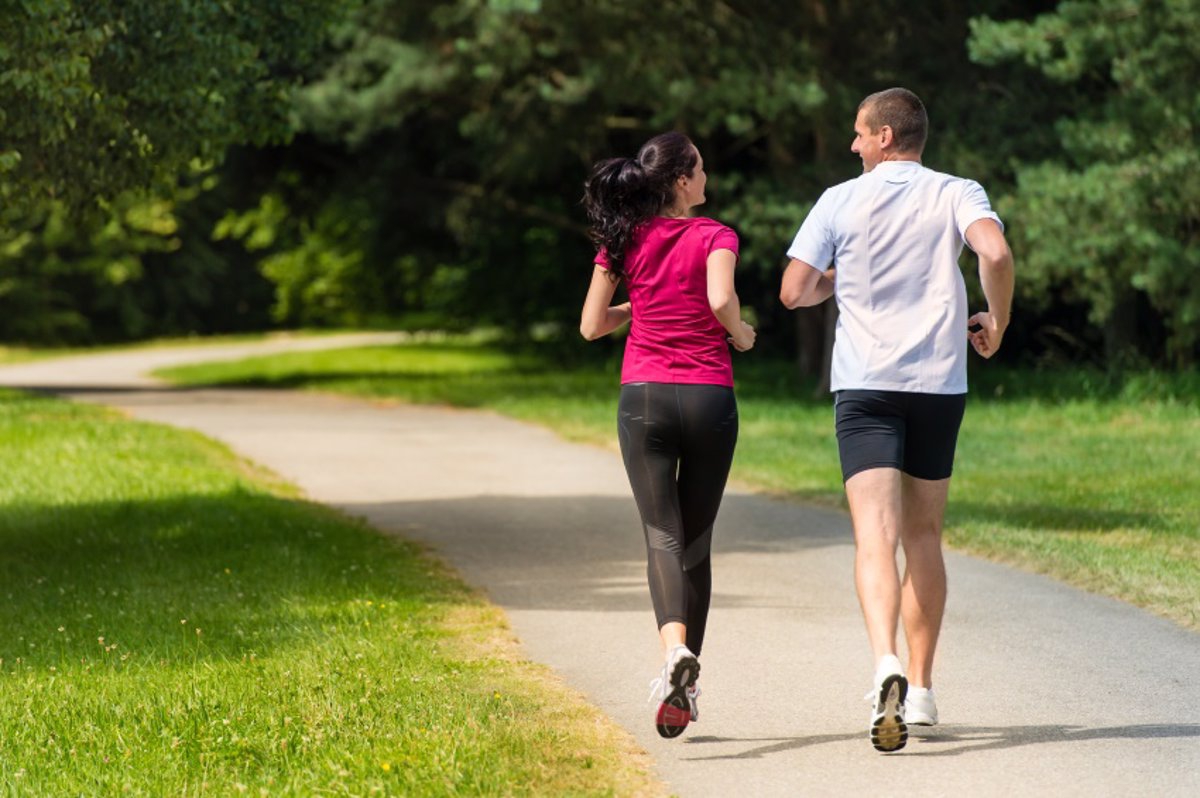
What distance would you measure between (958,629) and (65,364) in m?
32.5

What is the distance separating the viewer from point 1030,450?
51.2 feet

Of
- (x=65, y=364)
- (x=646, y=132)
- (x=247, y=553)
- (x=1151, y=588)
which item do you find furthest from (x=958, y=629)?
(x=65, y=364)

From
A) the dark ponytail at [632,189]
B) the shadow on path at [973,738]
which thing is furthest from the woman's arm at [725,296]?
the shadow on path at [973,738]

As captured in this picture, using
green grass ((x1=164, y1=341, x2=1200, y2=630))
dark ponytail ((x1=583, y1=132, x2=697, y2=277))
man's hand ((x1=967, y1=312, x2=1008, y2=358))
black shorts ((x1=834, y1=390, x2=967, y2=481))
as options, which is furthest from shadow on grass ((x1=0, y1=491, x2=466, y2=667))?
green grass ((x1=164, y1=341, x2=1200, y2=630))

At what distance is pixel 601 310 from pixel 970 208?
1.22 meters

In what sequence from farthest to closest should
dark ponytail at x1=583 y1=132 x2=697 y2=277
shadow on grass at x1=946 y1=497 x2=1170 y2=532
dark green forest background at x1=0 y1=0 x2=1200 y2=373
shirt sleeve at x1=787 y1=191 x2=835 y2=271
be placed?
shadow on grass at x1=946 y1=497 x2=1170 y2=532, dark green forest background at x1=0 y1=0 x2=1200 y2=373, dark ponytail at x1=583 y1=132 x2=697 y2=277, shirt sleeve at x1=787 y1=191 x2=835 y2=271

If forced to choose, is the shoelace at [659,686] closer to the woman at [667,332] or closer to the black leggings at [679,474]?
the woman at [667,332]

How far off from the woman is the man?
0.29m

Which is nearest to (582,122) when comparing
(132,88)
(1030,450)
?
(1030,450)

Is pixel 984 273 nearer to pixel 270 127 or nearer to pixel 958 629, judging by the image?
pixel 958 629

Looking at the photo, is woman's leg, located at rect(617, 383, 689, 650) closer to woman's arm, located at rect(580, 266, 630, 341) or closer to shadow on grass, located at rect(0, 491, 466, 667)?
woman's arm, located at rect(580, 266, 630, 341)

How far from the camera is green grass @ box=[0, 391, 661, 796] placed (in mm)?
5266

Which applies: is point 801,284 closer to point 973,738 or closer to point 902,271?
point 902,271

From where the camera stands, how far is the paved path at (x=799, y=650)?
5309 millimetres
